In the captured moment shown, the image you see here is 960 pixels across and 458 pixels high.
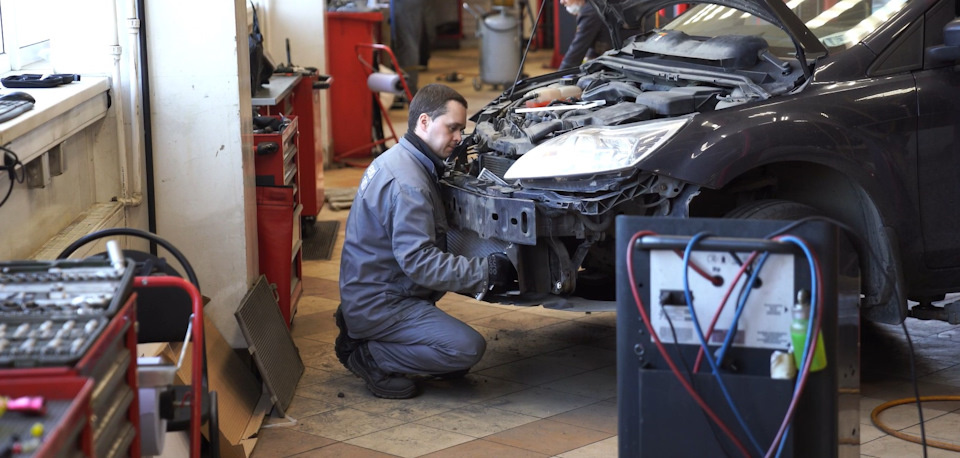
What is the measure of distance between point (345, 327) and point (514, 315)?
1.37m

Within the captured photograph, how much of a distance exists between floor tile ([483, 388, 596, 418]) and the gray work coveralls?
0.24 meters

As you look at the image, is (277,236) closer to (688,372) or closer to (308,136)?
(308,136)

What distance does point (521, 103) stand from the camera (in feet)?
17.2

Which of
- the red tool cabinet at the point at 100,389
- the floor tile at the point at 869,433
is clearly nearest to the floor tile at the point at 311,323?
the floor tile at the point at 869,433

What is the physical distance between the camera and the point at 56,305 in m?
2.35

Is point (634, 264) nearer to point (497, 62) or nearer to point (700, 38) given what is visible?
point (700, 38)

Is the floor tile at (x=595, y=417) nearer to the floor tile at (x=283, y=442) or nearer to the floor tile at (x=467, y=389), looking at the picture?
the floor tile at (x=467, y=389)

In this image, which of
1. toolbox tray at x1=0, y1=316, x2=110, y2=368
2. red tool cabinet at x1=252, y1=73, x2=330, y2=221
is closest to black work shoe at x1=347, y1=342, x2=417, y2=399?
toolbox tray at x1=0, y1=316, x2=110, y2=368

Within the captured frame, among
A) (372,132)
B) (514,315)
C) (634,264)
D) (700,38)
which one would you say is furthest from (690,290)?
(372,132)

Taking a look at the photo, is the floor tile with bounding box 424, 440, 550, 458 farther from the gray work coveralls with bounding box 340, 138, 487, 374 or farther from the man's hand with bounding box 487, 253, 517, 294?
the man's hand with bounding box 487, 253, 517, 294

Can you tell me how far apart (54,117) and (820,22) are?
3151 millimetres

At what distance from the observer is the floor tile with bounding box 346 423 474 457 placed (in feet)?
13.2

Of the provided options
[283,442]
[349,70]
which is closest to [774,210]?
[283,442]

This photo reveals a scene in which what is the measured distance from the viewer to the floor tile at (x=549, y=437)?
13.3 feet
